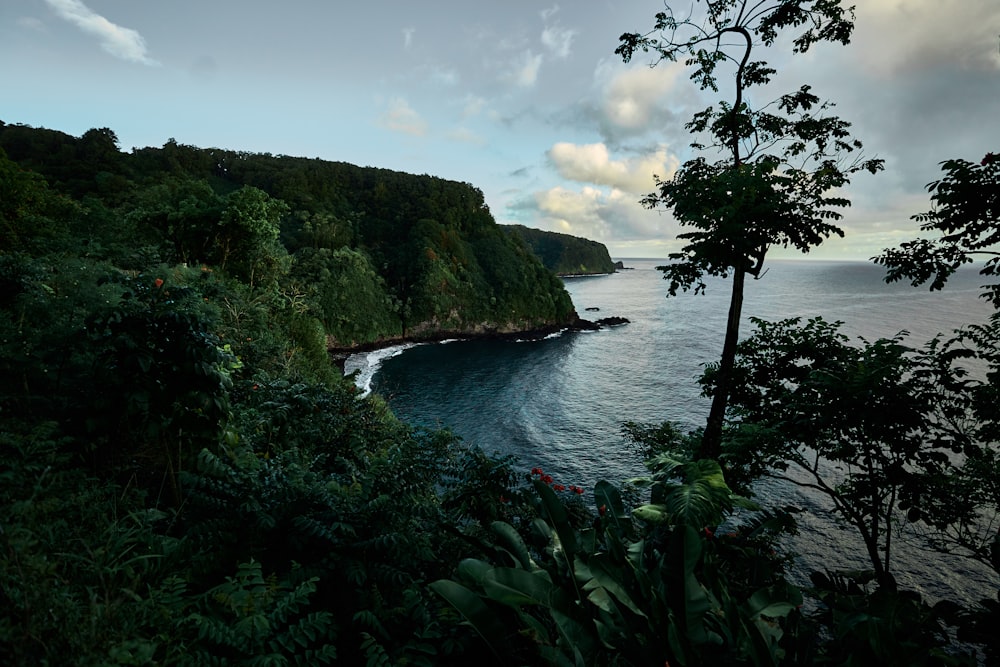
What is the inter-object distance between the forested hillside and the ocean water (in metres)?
9.72

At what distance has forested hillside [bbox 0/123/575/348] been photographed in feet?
57.3

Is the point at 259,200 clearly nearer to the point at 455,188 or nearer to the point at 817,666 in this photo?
the point at 817,666

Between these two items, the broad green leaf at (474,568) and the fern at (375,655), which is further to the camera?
the broad green leaf at (474,568)

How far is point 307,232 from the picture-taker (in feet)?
227

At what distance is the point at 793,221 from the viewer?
761 cm

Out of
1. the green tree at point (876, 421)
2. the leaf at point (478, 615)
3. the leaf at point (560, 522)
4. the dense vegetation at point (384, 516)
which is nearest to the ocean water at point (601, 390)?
the dense vegetation at point (384, 516)

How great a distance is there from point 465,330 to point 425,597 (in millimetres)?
68908

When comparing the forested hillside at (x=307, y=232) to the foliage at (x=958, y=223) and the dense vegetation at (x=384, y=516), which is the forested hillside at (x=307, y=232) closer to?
the dense vegetation at (x=384, y=516)

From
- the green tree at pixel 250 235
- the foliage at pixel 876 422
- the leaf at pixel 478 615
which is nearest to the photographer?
the leaf at pixel 478 615

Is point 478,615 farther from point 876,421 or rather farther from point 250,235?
point 250,235

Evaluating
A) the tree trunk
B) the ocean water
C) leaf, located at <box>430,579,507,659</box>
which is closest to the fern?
leaf, located at <box>430,579,507,659</box>

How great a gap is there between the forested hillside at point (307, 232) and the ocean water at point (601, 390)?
31.9 feet

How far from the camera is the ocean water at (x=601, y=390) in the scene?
1897 centimetres

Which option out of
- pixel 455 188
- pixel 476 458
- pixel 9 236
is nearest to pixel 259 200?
Result: pixel 9 236
